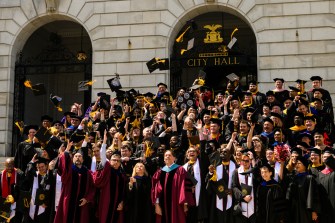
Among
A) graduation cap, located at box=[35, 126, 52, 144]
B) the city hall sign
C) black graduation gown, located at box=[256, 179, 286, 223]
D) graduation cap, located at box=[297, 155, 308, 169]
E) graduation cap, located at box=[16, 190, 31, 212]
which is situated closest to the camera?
black graduation gown, located at box=[256, 179, 286, 223]

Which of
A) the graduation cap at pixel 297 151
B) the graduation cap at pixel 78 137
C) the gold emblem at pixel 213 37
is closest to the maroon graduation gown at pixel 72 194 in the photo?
the graduation cap at pixel 78 137

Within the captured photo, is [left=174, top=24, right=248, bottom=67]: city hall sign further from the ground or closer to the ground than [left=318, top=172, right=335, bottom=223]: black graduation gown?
further from the ground

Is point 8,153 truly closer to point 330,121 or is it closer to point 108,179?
point 108,179

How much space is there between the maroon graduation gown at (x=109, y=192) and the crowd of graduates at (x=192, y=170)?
20 millimetres

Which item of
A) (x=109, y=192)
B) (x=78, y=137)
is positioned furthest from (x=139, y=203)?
(x=78, y=137)

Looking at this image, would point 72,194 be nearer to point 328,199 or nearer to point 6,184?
point 6,184

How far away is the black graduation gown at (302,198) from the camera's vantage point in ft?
29.6

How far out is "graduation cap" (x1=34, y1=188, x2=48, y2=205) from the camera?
34.7 ft

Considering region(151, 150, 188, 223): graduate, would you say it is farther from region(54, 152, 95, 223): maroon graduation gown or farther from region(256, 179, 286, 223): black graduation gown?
region(256, 179, 286, 223): black graduation gown

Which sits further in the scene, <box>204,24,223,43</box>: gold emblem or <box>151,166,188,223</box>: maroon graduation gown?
<box>204,24,223,43</box>: gold emblem

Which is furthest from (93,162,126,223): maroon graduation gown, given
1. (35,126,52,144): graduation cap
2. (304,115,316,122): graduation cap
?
(304,115,316,122): graduation cap

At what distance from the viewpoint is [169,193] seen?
10000mm

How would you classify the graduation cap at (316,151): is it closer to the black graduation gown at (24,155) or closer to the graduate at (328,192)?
the graduate at (328,192)

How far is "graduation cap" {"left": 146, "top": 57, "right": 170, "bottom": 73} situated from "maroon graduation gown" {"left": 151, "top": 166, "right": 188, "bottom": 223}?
643 cm
